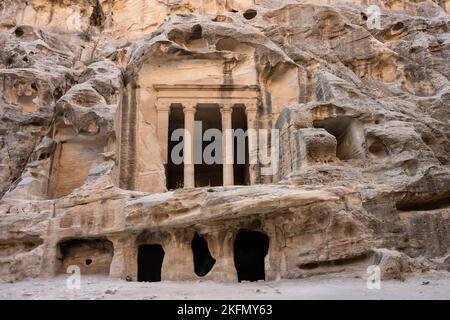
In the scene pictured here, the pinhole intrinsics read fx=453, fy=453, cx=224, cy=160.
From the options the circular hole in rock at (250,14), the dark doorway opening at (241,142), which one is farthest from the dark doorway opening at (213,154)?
the circular hole in rock at (250,14)

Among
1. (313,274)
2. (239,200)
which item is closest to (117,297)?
(239,200)

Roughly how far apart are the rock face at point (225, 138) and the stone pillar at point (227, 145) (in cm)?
9

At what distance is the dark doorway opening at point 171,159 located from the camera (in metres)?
20.2

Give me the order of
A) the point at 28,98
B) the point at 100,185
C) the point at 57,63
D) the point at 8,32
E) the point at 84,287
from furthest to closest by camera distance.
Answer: the point at 8,32, the point at 57,63, the point at 28,98, the point at 100,185, the point at 84,287

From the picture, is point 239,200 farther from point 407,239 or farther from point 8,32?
point 8,32

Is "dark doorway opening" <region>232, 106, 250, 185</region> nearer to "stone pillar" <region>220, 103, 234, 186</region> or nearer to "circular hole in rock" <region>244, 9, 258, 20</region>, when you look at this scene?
"stone pillar" <region>220, 103, 234, 186</region>

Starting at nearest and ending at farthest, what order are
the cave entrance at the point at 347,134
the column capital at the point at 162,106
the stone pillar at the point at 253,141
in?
the cave entrance at the point at 347,134, the stone pillar at the point at 253,141, the column capital at the point at 162,106

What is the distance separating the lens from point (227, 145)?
61.2 ft

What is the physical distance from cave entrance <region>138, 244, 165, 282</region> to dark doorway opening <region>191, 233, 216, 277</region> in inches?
49.2

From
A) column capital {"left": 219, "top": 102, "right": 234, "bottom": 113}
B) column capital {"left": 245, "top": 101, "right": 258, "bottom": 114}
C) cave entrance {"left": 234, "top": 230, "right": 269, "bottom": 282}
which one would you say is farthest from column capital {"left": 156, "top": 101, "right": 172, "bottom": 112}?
cave entrance {"left": 234, "top": 230, "right": 269, "bottom": 282}

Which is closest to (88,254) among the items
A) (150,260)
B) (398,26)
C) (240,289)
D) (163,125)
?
Result: (150,260)

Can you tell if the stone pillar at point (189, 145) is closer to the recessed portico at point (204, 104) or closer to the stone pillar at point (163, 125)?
the recessed portico at point (204, 104)
